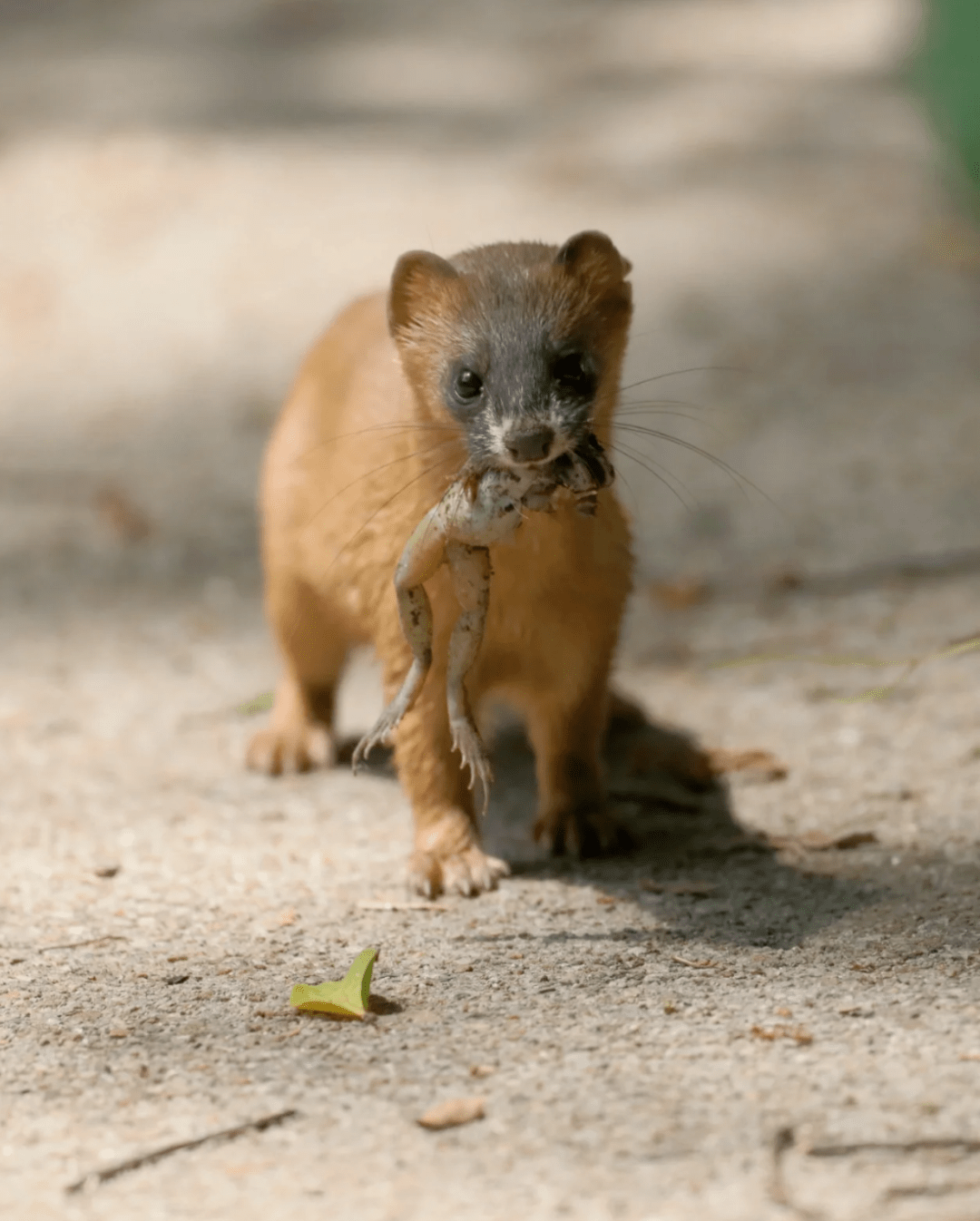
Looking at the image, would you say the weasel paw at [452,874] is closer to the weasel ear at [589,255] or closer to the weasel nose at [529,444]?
the weasel nose at [529,444]

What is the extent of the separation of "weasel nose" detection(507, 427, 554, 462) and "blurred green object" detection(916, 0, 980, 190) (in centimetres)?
594

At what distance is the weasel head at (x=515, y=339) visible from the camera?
3.05 metres

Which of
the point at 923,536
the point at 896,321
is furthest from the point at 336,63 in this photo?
the point at 923,536

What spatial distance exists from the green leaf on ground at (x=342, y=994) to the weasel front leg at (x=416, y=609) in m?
0.49

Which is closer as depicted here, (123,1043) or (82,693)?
(123,1043)

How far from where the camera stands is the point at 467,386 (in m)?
3.23

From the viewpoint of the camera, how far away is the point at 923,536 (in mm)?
5664

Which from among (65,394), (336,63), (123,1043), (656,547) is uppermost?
Result: (336,63)

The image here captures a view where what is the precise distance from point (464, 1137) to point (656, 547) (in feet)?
12.3

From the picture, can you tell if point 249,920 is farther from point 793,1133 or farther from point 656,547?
point 656,547

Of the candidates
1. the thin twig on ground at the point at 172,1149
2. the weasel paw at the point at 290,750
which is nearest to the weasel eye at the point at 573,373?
the thin twig on ground at the point at 172,1149

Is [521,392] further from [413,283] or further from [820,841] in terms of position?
[820,841]

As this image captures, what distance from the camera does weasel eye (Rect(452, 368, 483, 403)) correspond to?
322 centimetres

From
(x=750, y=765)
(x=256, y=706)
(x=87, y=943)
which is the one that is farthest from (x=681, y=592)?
(x=87, y=943)
